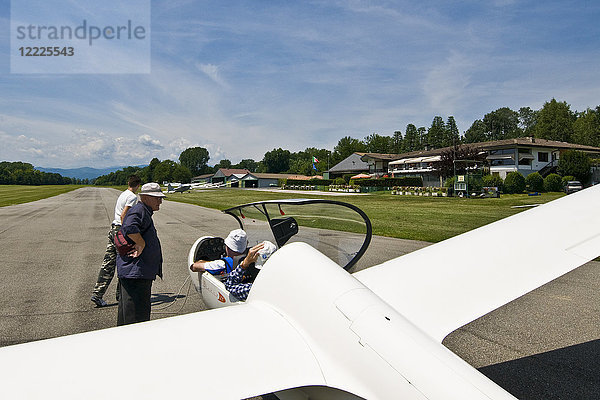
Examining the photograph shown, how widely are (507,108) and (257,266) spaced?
403ft

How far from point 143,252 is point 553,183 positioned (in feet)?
131

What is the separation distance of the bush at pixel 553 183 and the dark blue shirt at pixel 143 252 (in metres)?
39.4

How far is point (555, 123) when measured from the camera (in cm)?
6850

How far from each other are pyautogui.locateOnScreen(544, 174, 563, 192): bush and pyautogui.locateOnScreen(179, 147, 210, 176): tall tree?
13392cm

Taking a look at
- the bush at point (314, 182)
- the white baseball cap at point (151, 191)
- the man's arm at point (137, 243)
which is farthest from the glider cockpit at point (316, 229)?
the bush at point (314, 182)

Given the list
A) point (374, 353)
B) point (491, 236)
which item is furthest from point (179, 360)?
point (491, 236)

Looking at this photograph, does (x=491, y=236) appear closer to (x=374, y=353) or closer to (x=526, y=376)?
(x=526, y=376)

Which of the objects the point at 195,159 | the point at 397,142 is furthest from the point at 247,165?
the point at 397,142

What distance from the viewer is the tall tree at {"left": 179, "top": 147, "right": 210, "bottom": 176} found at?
150m

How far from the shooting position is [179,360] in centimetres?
162

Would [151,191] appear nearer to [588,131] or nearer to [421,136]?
[588,131]

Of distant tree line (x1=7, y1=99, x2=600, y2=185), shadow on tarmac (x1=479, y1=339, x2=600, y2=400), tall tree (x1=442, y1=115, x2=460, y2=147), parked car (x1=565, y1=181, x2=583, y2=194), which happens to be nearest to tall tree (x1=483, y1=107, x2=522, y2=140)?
distant tree line (x1=7, y1=99, x2=600, y2=185)

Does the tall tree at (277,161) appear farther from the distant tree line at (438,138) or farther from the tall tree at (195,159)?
the tall tree at (195,159)

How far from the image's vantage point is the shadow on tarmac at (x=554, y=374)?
2.88 meters
